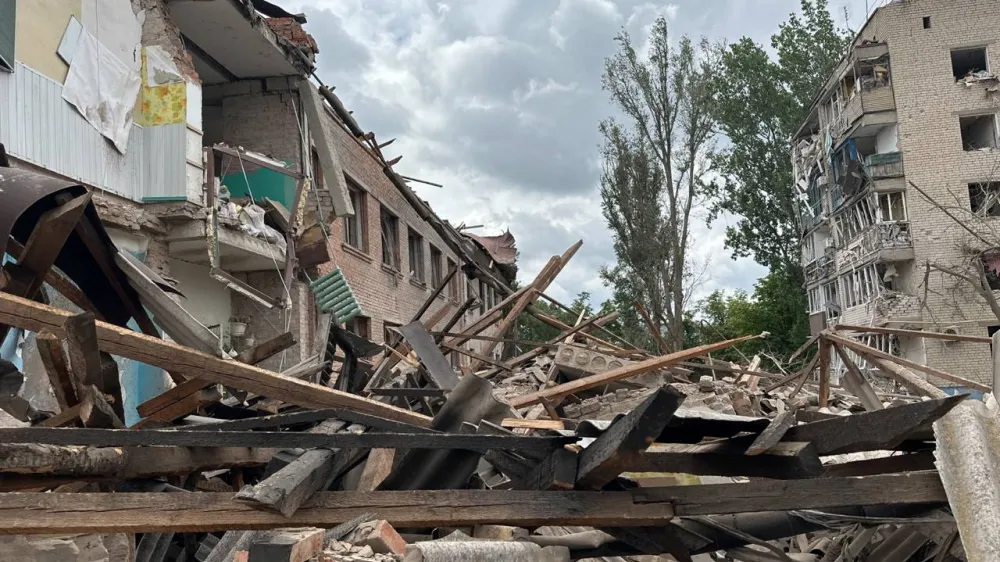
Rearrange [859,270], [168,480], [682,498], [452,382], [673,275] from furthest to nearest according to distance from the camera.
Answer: [859,270], [673,275], [452,382], [168,480], [682,498]

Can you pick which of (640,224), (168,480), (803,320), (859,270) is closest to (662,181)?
(640,224)

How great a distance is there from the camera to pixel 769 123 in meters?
37.9

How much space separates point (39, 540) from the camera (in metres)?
3.16

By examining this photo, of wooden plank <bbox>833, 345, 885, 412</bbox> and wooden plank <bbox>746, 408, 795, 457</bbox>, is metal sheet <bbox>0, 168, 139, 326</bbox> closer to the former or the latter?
wooden plank <bbox>746, 408, 795, 457</bbox>

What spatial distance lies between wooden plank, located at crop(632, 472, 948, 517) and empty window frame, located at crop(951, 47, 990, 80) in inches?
1214

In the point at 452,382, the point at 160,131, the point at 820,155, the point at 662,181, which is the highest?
the point at 820,155

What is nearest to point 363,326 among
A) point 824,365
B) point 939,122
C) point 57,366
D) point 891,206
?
point 824,365

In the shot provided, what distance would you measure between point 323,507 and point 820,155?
3478 centimetres

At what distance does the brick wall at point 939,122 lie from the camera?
26703mm

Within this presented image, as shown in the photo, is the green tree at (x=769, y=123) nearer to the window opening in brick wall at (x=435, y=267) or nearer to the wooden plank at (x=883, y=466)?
the window opening in brick wall at (x=435, y=267)

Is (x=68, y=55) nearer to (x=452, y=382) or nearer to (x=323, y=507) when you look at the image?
(x=452, y=382)

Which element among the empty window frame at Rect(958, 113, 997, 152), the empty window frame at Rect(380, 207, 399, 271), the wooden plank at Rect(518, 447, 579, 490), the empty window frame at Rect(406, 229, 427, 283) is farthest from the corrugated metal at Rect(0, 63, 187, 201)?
the empty window frame at Rect(958, 113, 997, 152)

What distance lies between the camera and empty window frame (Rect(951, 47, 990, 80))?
28.5m

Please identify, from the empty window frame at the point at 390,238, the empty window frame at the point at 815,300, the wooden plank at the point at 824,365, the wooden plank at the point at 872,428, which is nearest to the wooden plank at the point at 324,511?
the wooden plank at the point at 872,428
